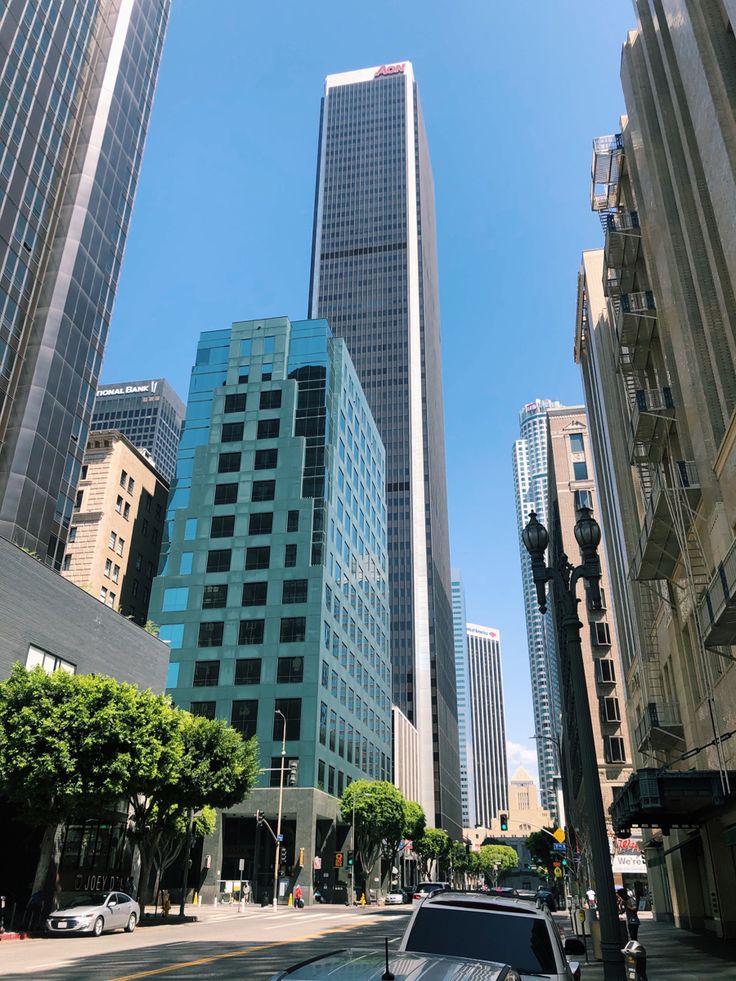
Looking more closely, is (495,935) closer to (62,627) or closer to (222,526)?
(62,627)

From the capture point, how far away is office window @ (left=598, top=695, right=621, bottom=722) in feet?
250

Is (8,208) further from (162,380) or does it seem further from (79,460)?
(162,380)

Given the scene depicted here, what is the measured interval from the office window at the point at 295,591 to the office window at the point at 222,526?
895cm

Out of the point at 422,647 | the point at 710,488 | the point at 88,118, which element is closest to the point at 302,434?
the point at 88,118

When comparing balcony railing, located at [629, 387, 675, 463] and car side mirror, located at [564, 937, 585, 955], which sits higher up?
balcony railing, located at [629, 387, 675, 463]

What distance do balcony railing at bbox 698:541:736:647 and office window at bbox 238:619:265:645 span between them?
55.9 metres

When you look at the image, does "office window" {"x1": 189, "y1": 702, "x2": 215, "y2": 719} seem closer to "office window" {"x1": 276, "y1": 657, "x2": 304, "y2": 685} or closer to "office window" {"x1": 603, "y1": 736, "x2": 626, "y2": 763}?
"office window" {"x1": 276, "y1": 657, "x2": 304, "y2": 685}

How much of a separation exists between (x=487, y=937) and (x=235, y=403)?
78.5 m

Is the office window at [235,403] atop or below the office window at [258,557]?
atop

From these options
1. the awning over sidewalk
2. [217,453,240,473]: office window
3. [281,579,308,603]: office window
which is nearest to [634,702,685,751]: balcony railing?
the awning over sidewalk

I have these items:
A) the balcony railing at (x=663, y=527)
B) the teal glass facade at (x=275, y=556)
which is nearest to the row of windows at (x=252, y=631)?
the teal glass facade at (x=275, y=556)

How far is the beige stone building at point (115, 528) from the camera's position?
79688 mm

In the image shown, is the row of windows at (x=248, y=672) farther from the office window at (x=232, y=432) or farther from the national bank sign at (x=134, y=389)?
the national bank sign at (x=134, y=389)

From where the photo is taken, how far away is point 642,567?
28625mm
